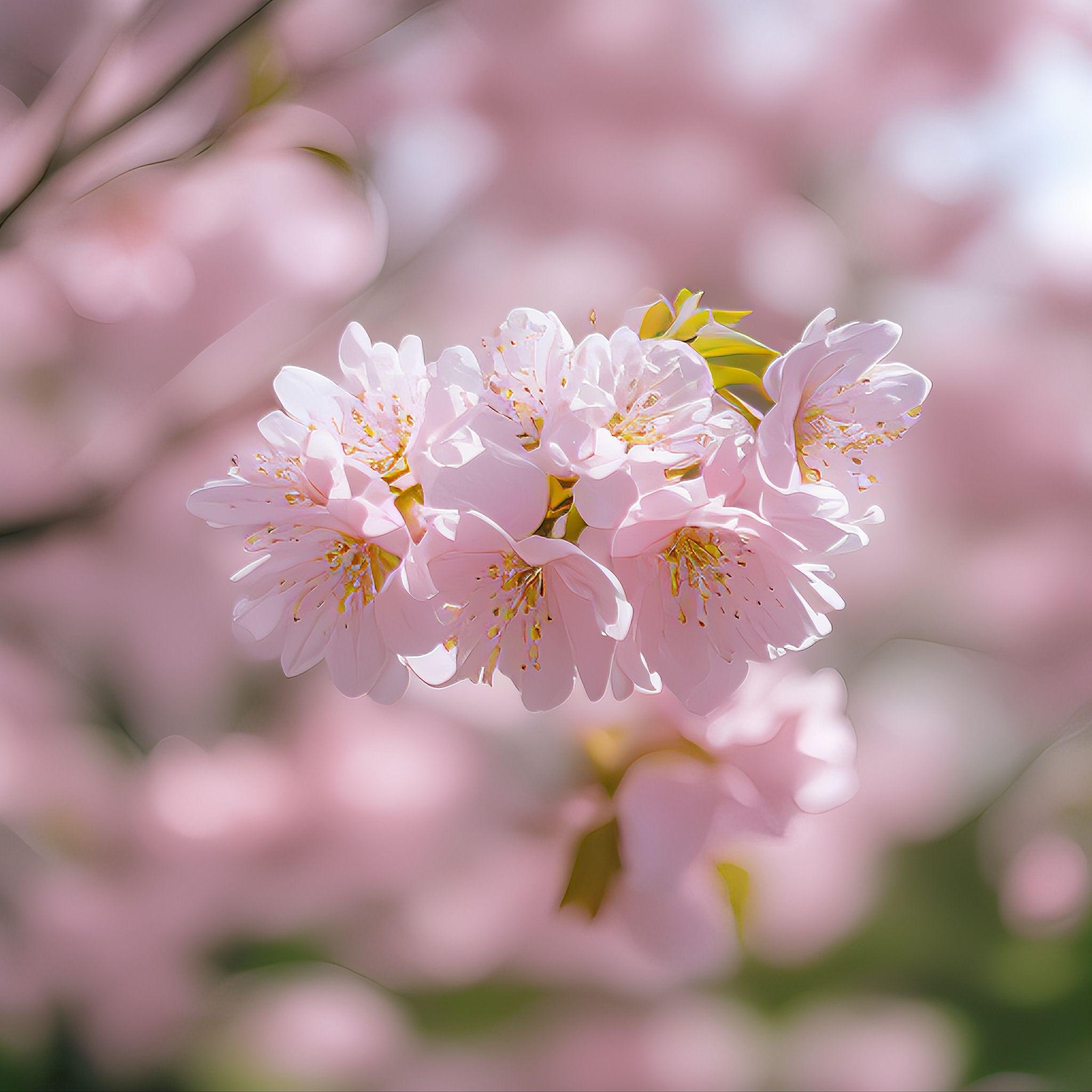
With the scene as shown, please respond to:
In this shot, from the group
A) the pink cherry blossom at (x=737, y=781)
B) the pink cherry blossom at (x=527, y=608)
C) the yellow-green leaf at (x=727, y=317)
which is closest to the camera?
the pink cherry blossom at (x=527, y=608)

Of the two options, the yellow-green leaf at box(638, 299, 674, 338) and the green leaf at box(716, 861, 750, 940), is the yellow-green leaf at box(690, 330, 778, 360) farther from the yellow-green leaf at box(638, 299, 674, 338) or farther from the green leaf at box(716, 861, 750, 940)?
the green leaf at box(716, 861, 750, 940)

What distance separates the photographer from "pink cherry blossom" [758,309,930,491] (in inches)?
13.2

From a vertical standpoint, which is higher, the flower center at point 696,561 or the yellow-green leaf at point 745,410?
the yellow-green leaf at point 745,410

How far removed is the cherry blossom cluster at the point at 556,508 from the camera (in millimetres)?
333

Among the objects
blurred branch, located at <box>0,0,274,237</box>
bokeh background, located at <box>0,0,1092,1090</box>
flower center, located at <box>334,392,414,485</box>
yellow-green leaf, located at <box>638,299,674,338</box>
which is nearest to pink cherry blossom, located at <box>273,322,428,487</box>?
flower center, located at <box>334,392,414,485</box>

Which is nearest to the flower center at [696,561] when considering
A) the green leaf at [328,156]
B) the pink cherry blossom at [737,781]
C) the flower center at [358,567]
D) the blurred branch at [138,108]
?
the flower center at [358,567]

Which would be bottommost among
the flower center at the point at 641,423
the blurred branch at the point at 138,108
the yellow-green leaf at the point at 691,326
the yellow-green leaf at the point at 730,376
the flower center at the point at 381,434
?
the yellow-green leaf at the point at 730,376

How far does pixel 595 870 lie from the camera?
1.94ft

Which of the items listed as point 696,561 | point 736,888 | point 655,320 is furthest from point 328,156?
point 736,888

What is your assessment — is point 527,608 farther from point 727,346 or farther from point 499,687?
point 499,687

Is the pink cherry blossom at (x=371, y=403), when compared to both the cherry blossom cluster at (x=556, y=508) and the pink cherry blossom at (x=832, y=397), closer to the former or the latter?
the cherry blossom cluster at (x=556, y=508)

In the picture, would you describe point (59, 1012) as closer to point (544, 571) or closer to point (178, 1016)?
point (178, 1016)

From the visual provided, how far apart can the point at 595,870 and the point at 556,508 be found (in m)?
0.33

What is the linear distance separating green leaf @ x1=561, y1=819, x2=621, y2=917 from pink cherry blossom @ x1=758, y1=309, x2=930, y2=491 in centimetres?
30
